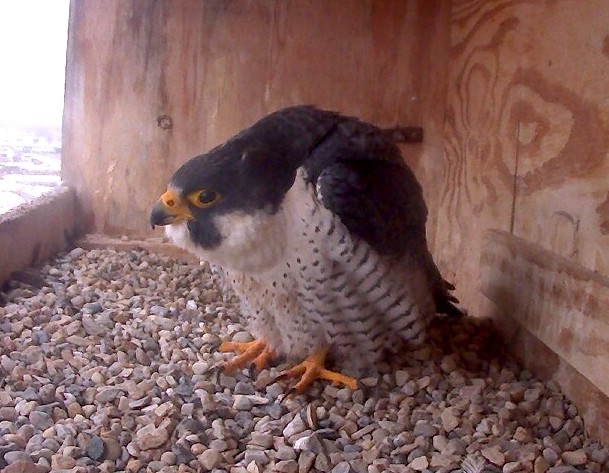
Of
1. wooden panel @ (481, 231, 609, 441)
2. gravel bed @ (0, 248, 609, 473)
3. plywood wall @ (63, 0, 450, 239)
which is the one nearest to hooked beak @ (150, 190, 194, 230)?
gravel bed @ (0, 248, 609, 473)

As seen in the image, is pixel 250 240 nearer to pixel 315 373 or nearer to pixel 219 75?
pixel 315 373

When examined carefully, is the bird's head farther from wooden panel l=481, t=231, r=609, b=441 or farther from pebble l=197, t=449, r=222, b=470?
wooden panel l=481, t=231, r=609, b=441

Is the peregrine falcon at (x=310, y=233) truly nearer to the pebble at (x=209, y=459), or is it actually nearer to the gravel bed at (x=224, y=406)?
the gravel bed at (x=224, y=406)

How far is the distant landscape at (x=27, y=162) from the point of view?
9.79 feet

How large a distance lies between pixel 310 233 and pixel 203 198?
33 cm

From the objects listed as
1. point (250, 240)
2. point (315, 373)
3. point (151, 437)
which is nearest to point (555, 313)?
point (315, 373)

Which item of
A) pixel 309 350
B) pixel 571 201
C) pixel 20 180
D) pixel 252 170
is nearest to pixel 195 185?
pixel 252 170

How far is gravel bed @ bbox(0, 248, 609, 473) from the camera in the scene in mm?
1794

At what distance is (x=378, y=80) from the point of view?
3320 millimetres

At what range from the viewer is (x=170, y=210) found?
6.85 ft

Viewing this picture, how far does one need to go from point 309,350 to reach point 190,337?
19.2 inches

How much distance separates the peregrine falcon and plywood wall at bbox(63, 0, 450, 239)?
0.99 meters

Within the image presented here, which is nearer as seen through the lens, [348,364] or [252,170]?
[252,170]

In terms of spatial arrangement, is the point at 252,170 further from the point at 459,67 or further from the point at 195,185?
the point at 459,67
